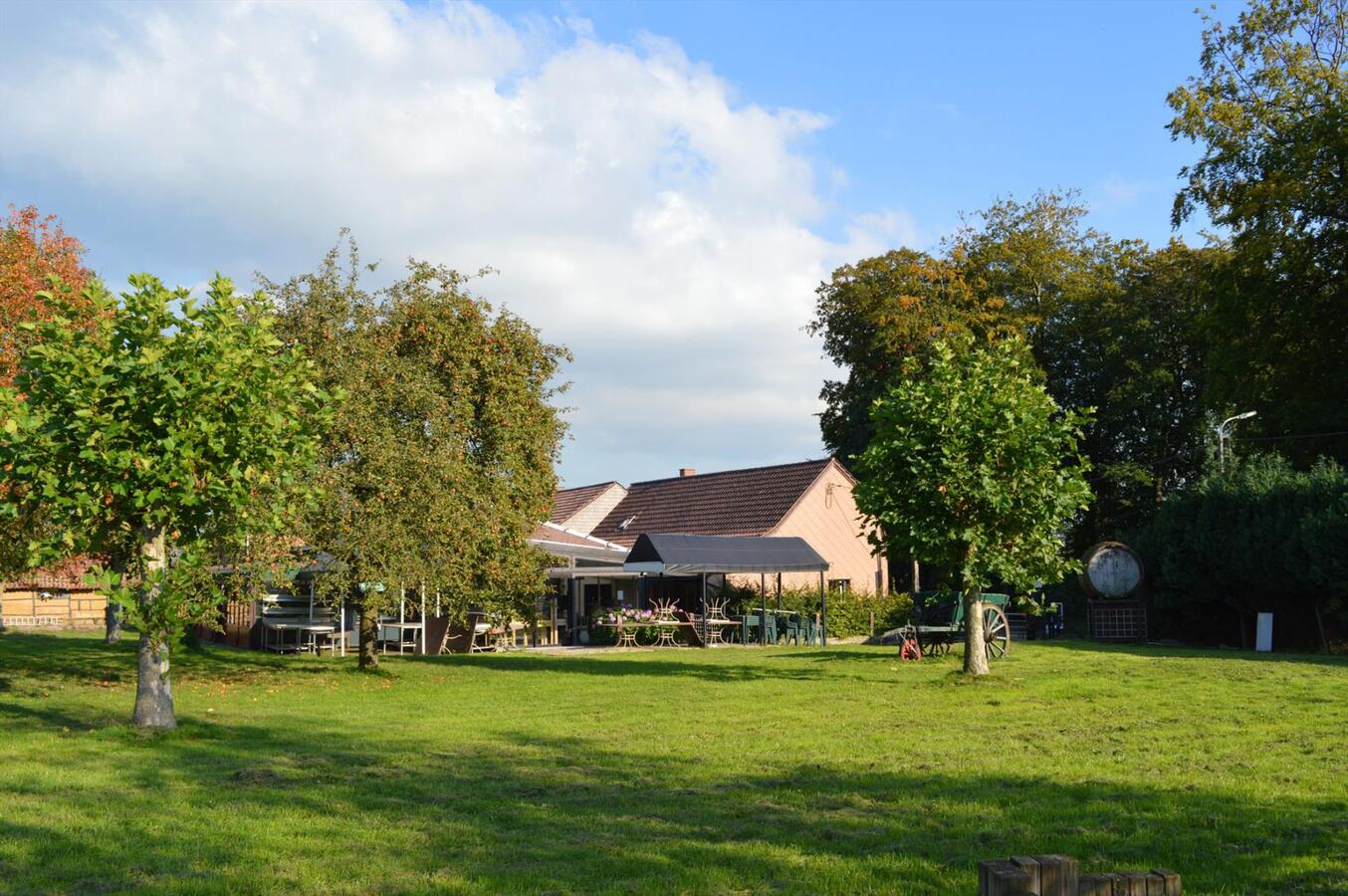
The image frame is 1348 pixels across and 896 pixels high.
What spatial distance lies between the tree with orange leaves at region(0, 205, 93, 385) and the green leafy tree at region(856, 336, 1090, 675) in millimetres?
14255

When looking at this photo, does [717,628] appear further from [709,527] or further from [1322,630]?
[1322,630]

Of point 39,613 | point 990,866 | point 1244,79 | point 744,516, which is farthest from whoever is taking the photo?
point 39,613

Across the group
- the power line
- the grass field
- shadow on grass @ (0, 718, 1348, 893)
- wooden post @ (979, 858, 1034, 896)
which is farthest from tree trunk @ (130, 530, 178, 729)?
the power line

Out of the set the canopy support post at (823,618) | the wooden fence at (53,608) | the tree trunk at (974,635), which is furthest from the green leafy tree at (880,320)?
the wooden fence at (53,608)

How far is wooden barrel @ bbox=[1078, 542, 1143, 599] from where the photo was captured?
32.8m

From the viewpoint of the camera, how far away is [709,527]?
4312cm

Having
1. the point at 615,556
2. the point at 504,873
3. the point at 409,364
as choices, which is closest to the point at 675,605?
the point at 615,556

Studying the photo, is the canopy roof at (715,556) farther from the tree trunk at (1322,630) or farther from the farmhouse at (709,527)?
the tree trunk at (1322,630)

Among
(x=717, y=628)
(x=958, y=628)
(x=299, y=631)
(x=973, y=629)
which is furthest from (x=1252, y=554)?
(x=299, y=631)

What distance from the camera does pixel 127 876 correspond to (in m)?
6.71

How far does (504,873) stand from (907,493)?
43.8 feet

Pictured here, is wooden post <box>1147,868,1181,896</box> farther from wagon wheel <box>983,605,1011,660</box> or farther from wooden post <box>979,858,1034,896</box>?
wagon wheel <box>983,605,1011,660</box>

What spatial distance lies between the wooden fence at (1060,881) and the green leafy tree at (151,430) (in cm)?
1116

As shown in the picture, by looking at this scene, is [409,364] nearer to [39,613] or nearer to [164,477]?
[164,477]
